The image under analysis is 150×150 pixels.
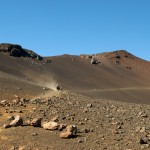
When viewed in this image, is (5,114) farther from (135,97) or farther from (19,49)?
(19,49)

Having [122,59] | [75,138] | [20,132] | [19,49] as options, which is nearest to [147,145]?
[75,138]

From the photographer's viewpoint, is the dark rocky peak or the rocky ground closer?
the rocky ground

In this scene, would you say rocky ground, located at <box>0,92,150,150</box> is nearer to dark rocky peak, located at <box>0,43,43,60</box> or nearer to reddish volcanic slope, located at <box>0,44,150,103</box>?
reddish volcanic slope, located at <box>0,44,150,103</box>

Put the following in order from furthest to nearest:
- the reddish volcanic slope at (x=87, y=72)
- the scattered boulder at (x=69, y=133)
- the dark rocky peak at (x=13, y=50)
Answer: the dark rocky peak at (x=13, y=50)
the reddish volcanic slope at (x=87, y=72)
the scattered boulder at (x=69, y=133)

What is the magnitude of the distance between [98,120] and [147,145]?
20.5 feet

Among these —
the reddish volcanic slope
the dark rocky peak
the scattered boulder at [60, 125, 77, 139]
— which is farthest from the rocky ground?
the dark rocky peak

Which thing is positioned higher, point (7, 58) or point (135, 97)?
point (7, 58)

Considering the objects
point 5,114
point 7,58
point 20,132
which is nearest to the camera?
point 20,132

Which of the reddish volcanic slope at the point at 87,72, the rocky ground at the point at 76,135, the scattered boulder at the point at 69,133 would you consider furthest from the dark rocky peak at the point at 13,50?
the scattered boulder at the point at 69,133

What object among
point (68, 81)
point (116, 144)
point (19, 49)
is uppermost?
point (19, 49)

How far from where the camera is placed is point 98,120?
2200cm

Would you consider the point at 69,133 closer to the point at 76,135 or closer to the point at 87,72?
the point at 76,135

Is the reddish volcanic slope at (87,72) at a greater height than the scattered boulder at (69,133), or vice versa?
the reddish volcanic slope at (87,72)

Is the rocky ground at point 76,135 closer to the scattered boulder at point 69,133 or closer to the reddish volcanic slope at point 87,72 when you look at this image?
the scattered boulder at point 69,133
